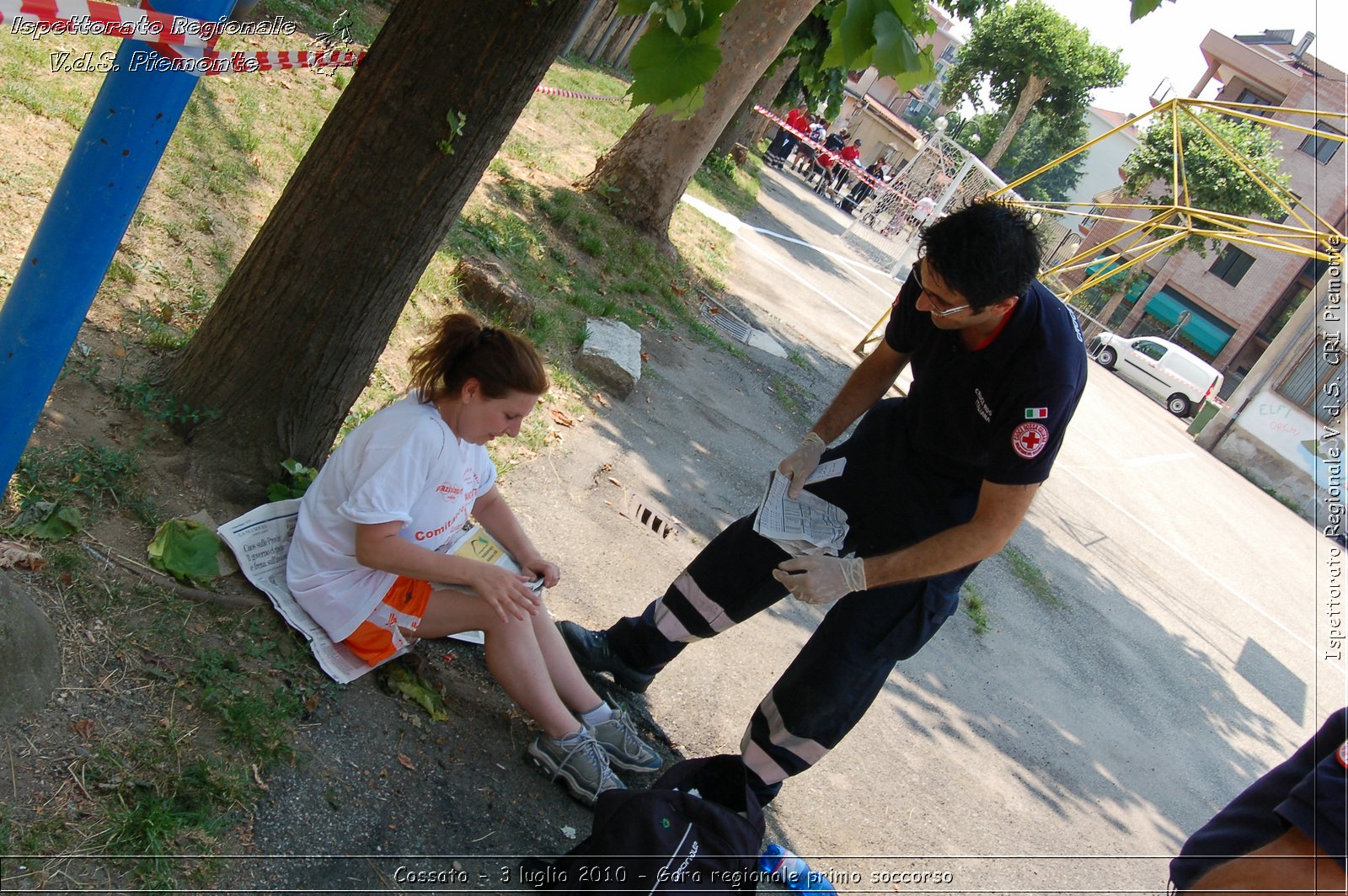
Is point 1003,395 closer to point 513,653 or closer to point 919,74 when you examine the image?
point 919,74

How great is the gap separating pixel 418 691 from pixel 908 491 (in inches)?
65.0

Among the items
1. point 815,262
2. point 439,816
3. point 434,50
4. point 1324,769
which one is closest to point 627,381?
point 434,50

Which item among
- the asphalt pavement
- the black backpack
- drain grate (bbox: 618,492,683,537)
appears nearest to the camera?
the black backpack

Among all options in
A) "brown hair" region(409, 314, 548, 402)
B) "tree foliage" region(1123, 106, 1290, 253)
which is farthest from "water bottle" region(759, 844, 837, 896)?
"tree foliage" region(1123, 106, 1290, 253)

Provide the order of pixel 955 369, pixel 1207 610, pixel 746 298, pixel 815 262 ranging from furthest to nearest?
pixel 815 262 < pixel 746 298 < pixel 1207 610 < pixel 955 369

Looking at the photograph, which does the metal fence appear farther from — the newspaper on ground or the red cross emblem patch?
the red cross emblem patch

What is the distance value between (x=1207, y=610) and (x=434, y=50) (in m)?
8.94

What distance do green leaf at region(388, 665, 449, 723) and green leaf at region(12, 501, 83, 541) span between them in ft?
3.25

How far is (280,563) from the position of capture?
2955 mm

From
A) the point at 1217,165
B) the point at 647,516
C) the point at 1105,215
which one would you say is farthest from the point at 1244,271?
the point at 647,516

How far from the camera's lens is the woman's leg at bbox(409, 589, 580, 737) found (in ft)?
9.38

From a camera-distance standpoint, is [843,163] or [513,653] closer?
[513,653]

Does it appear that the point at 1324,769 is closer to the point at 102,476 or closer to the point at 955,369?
the point at 955,369

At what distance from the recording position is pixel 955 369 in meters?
2.91
